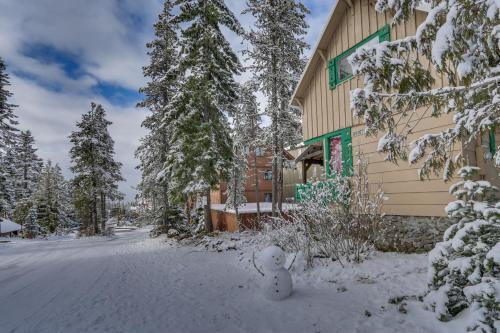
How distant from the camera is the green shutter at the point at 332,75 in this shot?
9.93 m

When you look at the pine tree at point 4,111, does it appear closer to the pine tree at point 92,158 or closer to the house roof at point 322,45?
the pine tree at point 92,158

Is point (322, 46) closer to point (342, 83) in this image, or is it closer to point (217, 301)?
point (342, 83)

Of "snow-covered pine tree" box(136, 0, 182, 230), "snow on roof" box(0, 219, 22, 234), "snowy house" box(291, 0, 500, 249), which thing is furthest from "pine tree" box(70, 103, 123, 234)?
"snowy house" box(291, 0, 500, 249)

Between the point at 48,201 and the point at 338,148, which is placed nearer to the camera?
the point at 338,148

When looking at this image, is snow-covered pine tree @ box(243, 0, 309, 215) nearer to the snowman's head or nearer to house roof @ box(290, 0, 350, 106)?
house roof @ box(290, 0, 350, 106)

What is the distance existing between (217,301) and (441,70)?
4.64m

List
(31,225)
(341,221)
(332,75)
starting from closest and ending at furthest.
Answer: (341,221)
(332,75)
(31,225)

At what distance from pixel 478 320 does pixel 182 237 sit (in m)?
12.2

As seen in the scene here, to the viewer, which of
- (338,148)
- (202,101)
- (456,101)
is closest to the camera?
(456,101)

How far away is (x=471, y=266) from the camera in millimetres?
3016

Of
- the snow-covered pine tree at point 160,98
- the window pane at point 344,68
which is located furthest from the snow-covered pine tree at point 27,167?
the window pane at point 344,68

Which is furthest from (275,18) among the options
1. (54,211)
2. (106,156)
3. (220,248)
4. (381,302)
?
(54,211)

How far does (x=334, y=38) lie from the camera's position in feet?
33.6

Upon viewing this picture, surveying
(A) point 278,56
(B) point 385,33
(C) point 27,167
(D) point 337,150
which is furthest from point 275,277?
(C) point 27,167
